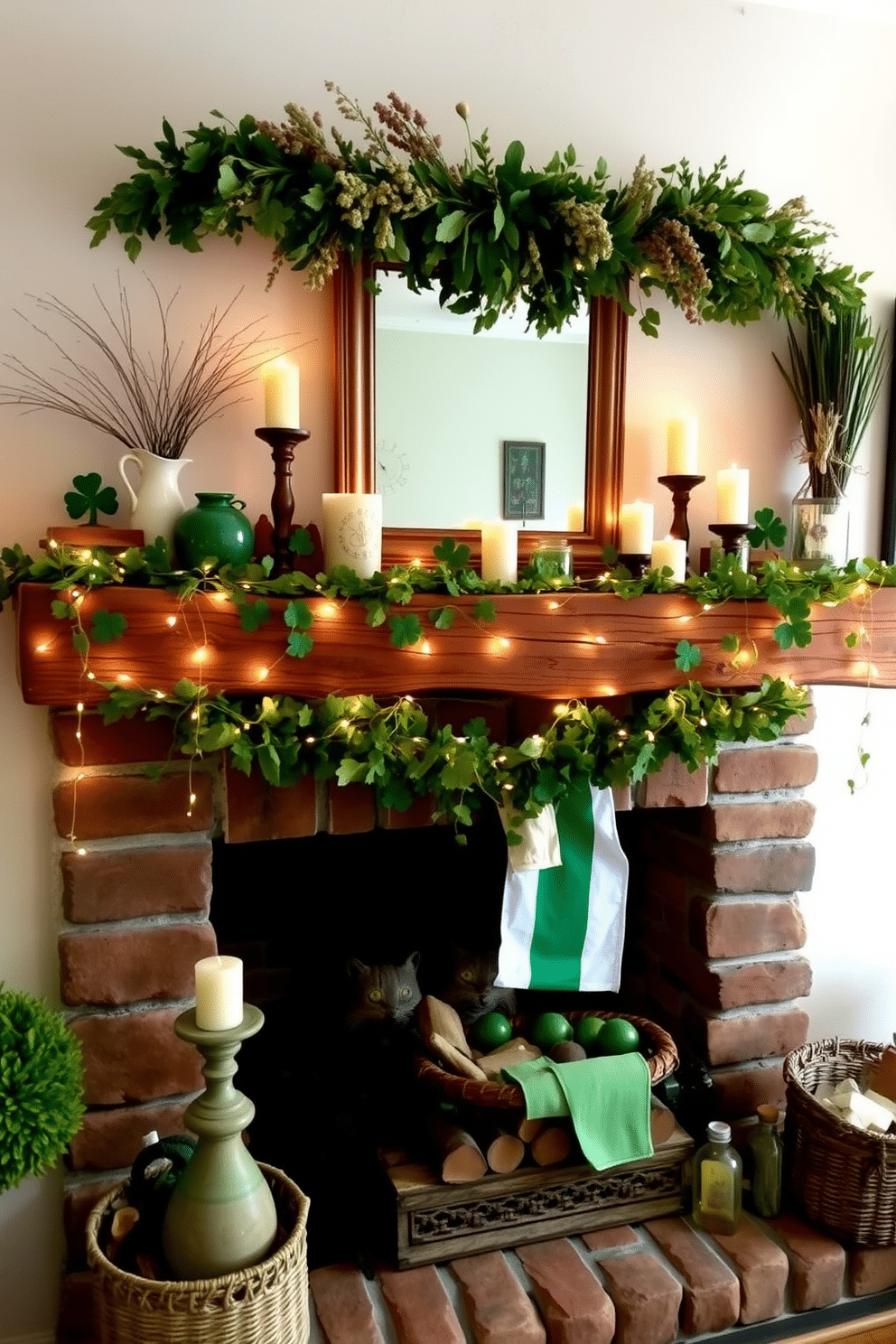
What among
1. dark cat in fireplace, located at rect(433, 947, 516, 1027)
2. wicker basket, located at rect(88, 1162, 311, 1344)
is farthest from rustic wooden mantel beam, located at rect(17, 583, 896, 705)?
wicker basket, located at rect(88, 1162, 311, 1344)

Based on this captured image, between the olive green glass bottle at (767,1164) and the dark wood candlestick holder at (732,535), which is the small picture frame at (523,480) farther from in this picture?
the olive green glass bottle at (767,1164)

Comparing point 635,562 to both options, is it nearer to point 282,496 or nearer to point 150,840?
point 282,496

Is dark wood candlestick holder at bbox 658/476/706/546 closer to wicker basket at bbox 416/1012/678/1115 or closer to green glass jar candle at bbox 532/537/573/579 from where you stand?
green glass jar candle at bbox 532/537/573/579

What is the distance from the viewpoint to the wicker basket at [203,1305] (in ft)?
3.53

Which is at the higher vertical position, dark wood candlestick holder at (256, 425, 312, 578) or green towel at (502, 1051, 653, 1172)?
dark wood candlestick holder at (256, 425, 312, 578)

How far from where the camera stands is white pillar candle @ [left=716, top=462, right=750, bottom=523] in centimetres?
151

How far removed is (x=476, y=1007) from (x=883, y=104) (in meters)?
1.72

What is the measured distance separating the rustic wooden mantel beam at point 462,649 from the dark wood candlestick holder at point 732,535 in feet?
0.43

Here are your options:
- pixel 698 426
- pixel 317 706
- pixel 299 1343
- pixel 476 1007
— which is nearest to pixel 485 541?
pixel 317 706

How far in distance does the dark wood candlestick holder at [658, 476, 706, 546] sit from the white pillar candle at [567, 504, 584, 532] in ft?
0.46

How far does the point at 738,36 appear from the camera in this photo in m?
1.55

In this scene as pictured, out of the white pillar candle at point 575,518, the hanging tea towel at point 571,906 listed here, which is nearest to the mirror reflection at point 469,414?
the white pillar candle at point 575,518

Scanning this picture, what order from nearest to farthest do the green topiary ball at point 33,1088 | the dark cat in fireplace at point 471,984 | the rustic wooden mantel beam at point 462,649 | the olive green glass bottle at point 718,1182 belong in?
the green topiary ball at point 33,1088
the rustic wooden mantel beam at point 462,649
the olive green glass bottle at point 718,1182
the dark cat in fireplace at point 471,984

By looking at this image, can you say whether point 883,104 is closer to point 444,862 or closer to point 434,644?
point 434,644
